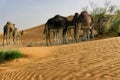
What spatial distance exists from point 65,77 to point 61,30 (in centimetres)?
1694

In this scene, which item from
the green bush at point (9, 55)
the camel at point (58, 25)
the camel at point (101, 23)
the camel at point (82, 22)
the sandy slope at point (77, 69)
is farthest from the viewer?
the camel at point (101, 23)

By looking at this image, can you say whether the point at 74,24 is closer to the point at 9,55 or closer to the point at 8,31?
the point at 8,31

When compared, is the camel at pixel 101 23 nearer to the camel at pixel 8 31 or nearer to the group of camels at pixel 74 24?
the group of camels at pixel 74 24

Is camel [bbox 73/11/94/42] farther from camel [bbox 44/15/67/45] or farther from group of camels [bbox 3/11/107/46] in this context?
camel [bbox 44/15/67/45]

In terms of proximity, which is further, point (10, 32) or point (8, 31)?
→ point (10, 32)

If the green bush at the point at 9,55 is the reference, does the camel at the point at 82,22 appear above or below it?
Result: above

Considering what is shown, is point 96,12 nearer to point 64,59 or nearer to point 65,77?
point 64,59

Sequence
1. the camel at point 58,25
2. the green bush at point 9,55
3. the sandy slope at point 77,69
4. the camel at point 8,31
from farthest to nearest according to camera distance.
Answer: the camel at point 8,31 < the camel at point 58,25 < the green bush at point 9,55 < the sandy slope at point 77,69

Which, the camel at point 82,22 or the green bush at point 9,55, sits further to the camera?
the camel at point 82,22

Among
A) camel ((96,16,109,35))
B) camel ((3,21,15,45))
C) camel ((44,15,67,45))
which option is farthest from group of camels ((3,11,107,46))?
camel ((96,16,109,35))

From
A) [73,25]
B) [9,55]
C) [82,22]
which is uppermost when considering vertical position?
[82,22]

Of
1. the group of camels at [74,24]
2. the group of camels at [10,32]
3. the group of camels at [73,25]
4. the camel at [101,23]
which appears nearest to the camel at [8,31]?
the group of camels at [10,32]

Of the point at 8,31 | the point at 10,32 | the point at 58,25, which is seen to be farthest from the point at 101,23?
the point at 58,25

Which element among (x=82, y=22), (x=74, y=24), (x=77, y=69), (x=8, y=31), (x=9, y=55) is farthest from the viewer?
(x=8, y=31)
